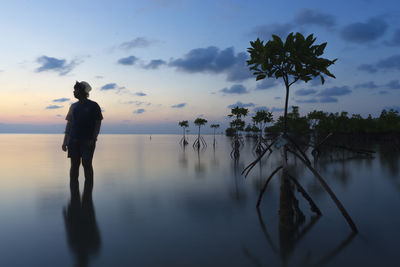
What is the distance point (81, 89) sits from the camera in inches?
296

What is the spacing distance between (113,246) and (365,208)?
7.43 meters

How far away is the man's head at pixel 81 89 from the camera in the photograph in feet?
24.5

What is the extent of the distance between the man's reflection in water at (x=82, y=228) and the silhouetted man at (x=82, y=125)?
3.59 ft

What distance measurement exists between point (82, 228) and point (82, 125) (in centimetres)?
284

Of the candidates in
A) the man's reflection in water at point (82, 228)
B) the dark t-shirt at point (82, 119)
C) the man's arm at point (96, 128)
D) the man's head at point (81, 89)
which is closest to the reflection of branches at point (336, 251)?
the man's reflection in water at point (82, 228)

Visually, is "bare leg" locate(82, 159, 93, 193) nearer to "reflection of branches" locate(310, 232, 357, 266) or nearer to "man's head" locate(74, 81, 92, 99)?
"man's head" locate(74, 81, 92, 99)

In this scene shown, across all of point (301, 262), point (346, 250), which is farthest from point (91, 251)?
point (346, 250)

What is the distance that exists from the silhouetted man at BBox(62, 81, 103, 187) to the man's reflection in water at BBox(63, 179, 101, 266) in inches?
43.0

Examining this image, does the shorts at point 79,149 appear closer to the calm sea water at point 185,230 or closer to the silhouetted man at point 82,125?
the silhouetted man at point 82,125

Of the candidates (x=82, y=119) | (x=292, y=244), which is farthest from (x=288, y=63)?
(x=82, y=119)

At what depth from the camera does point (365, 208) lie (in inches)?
328

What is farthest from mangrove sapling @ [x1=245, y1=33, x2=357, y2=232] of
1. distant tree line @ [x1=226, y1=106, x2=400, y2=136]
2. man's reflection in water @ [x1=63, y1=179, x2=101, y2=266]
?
distant tree line @ [x1=226, y1=106, x2=400, y2=136]

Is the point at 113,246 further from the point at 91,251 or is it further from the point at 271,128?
the point at 271,128

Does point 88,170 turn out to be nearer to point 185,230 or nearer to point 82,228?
point 82,228
